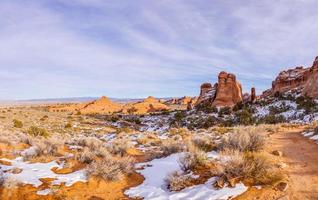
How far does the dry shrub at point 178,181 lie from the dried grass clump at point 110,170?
1.67 meters

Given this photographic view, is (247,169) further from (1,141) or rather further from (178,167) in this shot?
(1,141)

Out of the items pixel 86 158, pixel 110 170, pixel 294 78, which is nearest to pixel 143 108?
pixel 294 78

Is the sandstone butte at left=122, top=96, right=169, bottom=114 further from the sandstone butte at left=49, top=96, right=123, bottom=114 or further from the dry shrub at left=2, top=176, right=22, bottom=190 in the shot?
the dry shrub at left=2, top=176, right=22, bottom=190

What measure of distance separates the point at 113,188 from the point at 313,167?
551cm

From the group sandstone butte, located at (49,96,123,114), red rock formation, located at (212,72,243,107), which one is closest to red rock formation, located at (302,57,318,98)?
red rock formation, located at (212,72,243,107)

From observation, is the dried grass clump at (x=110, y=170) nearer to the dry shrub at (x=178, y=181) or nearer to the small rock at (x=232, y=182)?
the dry shrub at (x=178, y=181)

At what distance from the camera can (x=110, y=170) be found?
9.04m

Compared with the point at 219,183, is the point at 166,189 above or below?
below

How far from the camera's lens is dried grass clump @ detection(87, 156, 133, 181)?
892cm

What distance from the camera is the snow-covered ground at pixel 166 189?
6938 millimetres

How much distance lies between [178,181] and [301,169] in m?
3.28

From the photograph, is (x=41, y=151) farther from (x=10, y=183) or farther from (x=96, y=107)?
(x=96, y=107)

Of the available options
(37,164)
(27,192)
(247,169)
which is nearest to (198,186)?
(247,169)

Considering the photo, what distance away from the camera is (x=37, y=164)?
36.9 feet
